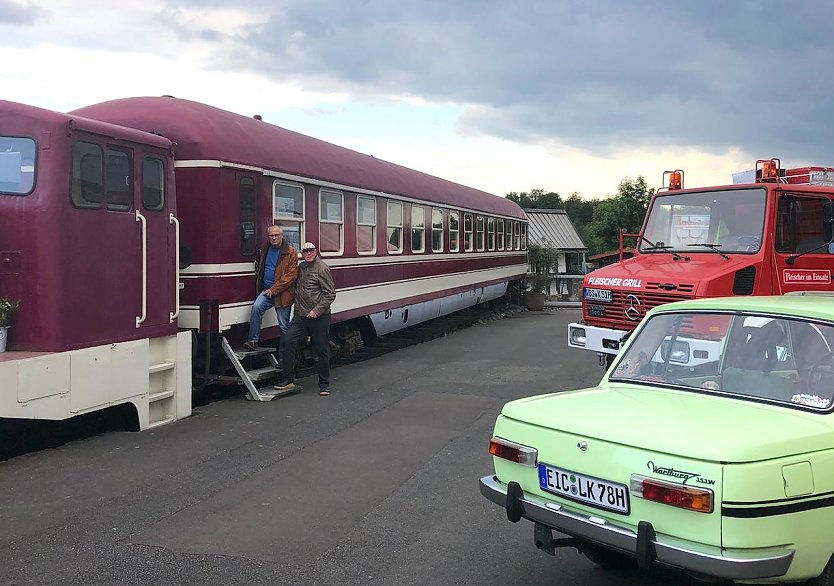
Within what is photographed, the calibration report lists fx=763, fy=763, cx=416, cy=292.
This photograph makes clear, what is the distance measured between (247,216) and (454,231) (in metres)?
9.87

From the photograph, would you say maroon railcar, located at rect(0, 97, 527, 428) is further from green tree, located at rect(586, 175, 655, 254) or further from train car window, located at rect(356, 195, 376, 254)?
A: green tree, located at rect(586, 175, 655, 254)

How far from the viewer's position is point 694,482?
3293mm

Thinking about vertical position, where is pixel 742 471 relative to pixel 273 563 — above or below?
above

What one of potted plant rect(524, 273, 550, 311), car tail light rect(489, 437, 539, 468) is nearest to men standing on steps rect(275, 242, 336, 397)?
car tail light rect(489, 437, 539, 468)

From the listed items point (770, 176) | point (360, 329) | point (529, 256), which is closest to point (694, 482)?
point (770, 176)

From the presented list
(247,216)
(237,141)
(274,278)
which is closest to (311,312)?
(274,278)

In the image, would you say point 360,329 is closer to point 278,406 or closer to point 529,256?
point 278,406

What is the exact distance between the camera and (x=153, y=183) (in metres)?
8.20

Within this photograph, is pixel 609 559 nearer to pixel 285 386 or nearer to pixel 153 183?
pixel 153 183

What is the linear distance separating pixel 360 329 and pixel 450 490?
8.20 metres

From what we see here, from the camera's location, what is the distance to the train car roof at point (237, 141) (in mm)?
8977

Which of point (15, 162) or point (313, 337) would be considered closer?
point (15, 162)

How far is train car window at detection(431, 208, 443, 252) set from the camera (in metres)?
17.2

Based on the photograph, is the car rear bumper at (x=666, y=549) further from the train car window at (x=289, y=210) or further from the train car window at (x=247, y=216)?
the train car window at (x=289, y=210)
